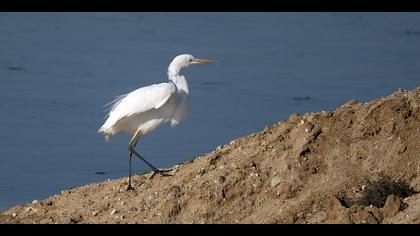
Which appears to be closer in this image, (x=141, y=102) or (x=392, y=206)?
(x=392, y=206)

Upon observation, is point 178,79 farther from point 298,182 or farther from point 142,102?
Answer: point 298,182

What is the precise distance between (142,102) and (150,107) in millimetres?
89

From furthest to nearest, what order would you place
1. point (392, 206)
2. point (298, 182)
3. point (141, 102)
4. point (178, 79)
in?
point (178, 79), point (141, 102), point (298, 182), point (392, 206)

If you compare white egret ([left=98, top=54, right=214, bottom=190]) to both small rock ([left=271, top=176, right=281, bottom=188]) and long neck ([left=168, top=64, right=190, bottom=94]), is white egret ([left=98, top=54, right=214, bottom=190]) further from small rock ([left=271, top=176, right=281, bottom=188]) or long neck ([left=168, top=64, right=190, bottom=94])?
small rock ([left=271, top=176, right=281, bottom=188])

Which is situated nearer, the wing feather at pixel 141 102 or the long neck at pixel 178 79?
the wing feather at pixel 141 102

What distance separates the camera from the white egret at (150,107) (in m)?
9.77

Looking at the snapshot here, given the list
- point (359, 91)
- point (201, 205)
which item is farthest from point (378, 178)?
point (359, 91)

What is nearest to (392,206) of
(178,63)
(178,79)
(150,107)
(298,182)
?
(298,182)

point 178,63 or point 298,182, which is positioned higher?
point 178,63

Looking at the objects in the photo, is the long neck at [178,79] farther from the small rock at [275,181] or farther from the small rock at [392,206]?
the small rock at [392,206]

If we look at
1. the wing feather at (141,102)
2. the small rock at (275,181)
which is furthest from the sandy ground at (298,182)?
the wing feather at (141,102)

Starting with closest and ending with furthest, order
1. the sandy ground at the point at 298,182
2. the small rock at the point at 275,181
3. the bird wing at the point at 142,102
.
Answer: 1. the sandy ground at the point at 298,182
2. the small rock at the point at 275,181
3. the bird wing at the point at 142,102

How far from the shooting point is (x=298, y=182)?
317 inches

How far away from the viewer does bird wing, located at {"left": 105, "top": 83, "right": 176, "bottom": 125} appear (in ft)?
32.0
